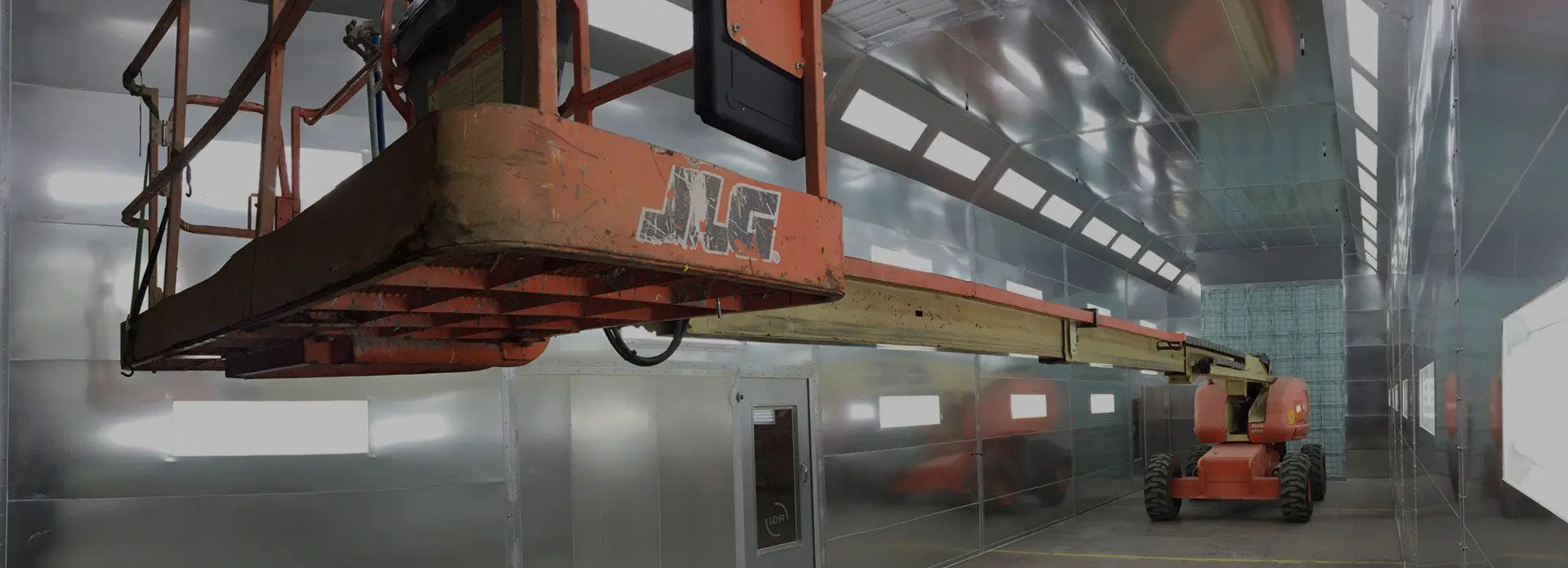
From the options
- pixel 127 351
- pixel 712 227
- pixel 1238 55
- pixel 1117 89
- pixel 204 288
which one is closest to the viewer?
pixel 712 227

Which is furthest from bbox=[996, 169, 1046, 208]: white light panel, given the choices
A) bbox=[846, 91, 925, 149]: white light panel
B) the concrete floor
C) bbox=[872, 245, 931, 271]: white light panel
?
the concrete floor

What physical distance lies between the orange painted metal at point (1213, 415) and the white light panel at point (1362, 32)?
30.4 ft

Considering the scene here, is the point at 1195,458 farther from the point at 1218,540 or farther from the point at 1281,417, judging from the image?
the point at 1218,540

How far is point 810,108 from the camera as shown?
2.75m

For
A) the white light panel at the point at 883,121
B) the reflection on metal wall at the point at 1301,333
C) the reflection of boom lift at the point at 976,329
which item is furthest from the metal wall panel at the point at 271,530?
the reflection on metal wall at the point at 1301,333

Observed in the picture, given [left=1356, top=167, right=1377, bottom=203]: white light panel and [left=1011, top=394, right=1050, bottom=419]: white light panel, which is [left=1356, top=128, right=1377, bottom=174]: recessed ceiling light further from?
[left=1011, top=394, right=1050, bottom=419]: white light panel

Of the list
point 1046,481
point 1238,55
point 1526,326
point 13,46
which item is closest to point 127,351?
point 13,46

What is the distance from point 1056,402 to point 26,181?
1618 cm

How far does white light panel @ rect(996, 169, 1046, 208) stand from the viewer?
50.5ft

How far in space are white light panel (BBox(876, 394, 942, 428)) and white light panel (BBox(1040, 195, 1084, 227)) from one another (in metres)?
4.41

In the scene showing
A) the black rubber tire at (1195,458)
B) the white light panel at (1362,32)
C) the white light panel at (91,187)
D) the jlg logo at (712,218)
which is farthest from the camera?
the black rubber tire at (1195,458)

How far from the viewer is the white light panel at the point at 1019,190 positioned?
15380mm

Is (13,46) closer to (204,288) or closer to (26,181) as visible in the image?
(26,181)

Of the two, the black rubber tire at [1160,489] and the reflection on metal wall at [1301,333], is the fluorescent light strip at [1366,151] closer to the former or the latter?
the black rubber tire at [1160,489]
